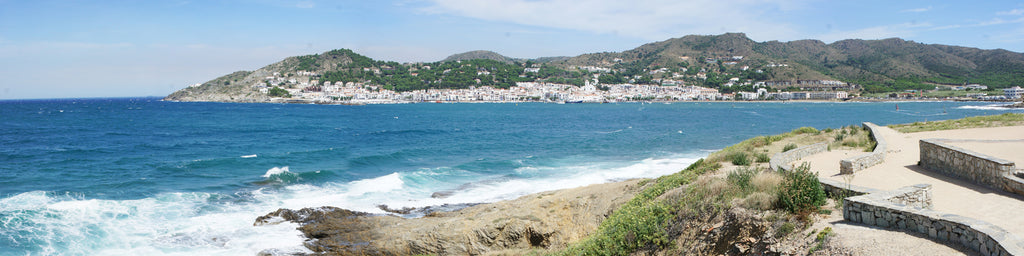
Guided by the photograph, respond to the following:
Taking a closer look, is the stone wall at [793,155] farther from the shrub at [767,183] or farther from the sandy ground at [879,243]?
the sandy ground at [879,243]

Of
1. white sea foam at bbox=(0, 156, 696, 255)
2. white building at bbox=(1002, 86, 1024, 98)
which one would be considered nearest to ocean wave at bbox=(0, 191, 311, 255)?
white sea foam at bbox=(0, 156, 696, 255)

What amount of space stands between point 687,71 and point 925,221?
176 metres

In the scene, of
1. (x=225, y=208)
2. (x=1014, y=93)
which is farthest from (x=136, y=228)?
(x=1014, y=93)

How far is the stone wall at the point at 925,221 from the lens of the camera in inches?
195

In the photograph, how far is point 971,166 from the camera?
9070 millimetres

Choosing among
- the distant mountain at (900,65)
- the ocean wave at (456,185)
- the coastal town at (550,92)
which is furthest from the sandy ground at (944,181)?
the distant mountain at (900,65)

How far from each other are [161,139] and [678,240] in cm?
3937

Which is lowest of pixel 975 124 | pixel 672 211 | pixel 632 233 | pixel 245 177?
pixel 245 177

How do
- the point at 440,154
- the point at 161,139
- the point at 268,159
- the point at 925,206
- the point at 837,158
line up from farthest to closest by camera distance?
the point at 161,139
the point at 440,154
the point at 268,159
the point at 837,158
the point at 925,206

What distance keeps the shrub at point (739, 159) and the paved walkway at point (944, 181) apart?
5.12 ft

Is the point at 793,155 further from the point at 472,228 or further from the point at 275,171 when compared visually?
the point at 275,171

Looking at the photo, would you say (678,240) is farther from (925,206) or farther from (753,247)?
(925,206)

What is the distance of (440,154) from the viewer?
1156 inches

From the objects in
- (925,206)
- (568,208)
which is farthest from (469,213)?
(925,206)
